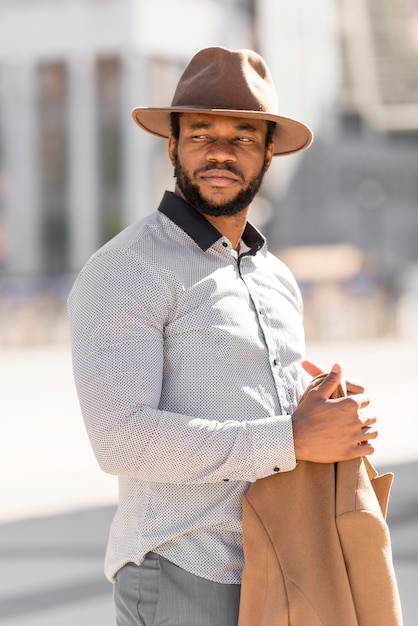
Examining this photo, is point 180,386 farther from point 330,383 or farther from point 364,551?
point 364,551

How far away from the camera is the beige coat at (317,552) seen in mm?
2535

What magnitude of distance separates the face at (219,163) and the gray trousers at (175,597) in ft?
2.42

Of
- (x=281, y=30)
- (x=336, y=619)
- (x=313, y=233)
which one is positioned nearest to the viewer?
(x=336, y=619)

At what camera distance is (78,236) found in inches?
2057

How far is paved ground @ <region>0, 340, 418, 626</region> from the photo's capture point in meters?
6.50

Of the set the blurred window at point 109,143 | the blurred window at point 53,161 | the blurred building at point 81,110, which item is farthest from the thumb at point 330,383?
the blurred window at point 53,161

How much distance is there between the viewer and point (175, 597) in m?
2.63

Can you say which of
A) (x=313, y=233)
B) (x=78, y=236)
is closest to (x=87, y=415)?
(x=78, y=236)

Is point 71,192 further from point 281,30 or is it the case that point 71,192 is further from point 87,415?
point 87,415

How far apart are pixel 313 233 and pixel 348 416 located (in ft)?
211

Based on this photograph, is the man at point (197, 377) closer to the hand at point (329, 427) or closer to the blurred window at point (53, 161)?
the hand at point (329, 427)

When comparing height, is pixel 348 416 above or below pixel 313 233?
above

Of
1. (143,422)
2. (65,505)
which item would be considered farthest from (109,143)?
(143,422)

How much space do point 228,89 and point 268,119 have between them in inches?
4.2
